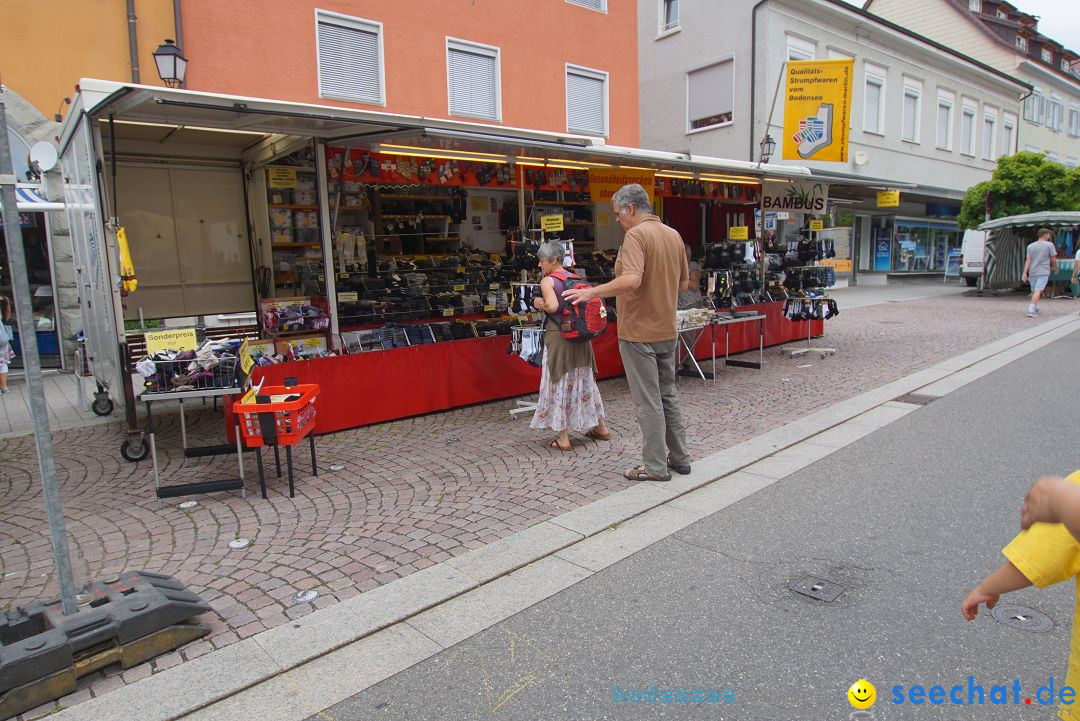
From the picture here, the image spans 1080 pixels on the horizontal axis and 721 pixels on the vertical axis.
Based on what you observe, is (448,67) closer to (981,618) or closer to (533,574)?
(533,574)

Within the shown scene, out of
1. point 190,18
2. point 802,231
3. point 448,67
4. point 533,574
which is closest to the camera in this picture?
point 533,574

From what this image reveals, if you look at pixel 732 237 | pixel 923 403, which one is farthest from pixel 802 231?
pixel 923 403

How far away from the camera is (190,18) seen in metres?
10.3

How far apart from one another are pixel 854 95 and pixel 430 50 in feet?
47.9

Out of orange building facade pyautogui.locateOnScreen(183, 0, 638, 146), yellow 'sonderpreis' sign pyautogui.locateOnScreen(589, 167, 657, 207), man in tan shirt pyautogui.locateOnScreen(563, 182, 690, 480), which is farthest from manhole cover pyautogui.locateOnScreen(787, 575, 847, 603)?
orange building facade pyautogui.locateOnScreen(183, 0, 638, 146)

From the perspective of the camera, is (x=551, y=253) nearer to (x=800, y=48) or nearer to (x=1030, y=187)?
(x=800, y=48)

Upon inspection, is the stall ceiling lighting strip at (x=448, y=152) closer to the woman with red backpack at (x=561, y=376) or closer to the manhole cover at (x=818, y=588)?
the woman with red backpack at (x=561, y=376)

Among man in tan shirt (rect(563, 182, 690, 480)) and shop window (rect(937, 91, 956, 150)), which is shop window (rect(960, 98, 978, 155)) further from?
man in tan shirt (rect(563, 182, 690, 480))

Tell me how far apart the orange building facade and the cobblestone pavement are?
6.34 metres

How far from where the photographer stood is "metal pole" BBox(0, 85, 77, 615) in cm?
271

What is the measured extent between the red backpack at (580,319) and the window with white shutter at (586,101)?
10.7 m

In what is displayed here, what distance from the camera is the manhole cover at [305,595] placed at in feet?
11.4

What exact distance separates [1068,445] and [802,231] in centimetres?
633

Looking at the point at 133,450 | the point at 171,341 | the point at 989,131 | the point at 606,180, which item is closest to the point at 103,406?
the point at 133,450
